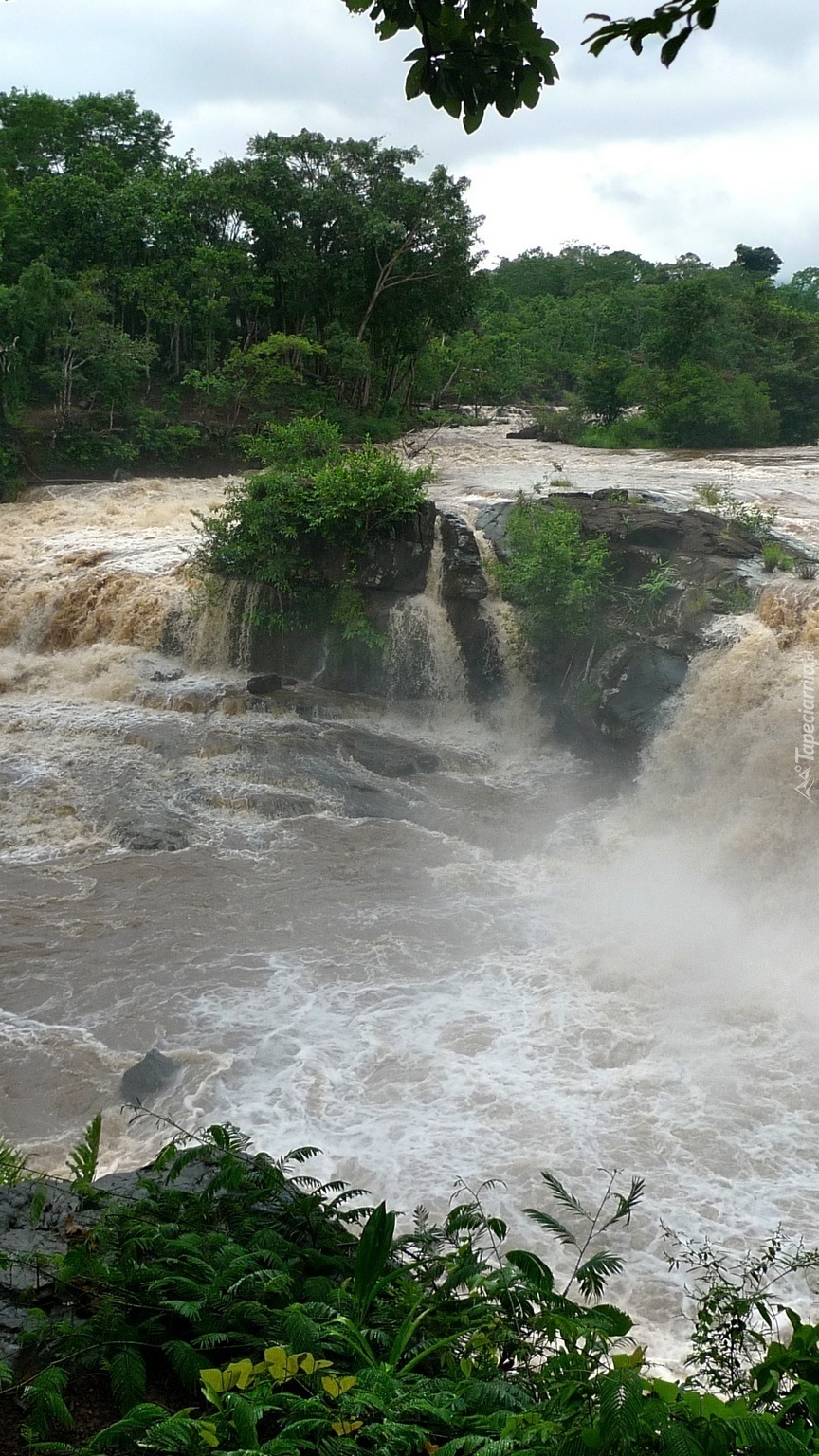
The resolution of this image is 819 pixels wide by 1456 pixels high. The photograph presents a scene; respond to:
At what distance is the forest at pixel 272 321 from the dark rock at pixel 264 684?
8.04 meters

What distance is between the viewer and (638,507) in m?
13.6

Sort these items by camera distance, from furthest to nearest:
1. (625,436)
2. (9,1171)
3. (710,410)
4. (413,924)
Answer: (625,436), (710,410), (413,924), (9,1171)

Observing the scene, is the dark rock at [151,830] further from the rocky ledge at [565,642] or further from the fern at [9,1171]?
the fern at [9,1171]

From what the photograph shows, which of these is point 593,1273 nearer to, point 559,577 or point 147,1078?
point 147,1078

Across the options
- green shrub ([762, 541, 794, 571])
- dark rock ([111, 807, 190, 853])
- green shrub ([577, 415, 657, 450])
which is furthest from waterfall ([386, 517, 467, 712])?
green shrub ([577, 415, 657, 450])

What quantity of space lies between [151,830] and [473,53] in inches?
330

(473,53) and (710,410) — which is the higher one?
(710,410)

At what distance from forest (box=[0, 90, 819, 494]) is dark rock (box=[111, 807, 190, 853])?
11111 millimetres

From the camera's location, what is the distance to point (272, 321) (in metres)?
25.3

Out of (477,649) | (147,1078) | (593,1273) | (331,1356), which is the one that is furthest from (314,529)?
(331,1356)

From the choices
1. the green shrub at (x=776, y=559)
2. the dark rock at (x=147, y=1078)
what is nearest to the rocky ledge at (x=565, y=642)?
the green shrub at (x=776, y=559)

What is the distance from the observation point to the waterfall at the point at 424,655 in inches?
539

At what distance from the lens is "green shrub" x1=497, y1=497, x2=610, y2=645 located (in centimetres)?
1248

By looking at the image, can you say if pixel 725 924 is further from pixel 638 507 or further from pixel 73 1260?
pixel 73 1260
